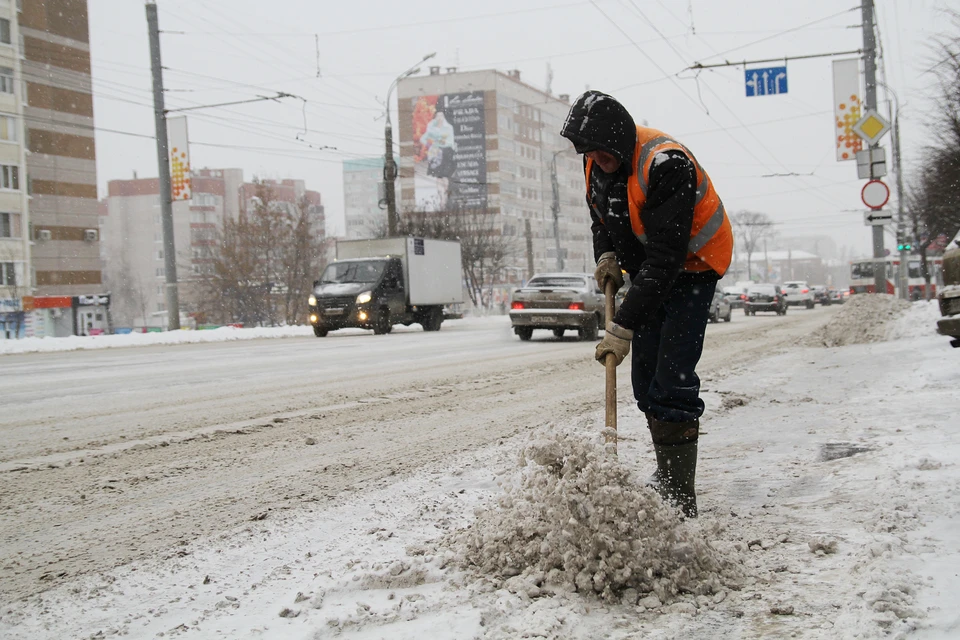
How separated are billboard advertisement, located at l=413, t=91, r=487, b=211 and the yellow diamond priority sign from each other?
7718 cm

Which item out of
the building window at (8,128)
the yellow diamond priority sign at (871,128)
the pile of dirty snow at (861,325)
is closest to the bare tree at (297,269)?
the building window at (8,128)

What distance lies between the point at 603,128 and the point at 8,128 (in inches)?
2270

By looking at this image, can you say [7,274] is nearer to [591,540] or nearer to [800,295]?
[800,295]

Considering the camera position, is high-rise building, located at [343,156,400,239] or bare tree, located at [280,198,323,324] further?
high-rise building, located at [343,156,400,239]

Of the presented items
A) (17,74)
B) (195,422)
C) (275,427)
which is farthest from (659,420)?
(17,74)

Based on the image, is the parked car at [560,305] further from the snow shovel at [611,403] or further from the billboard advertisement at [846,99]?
the snow shovel at [611,403]

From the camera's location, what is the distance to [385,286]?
75.8 ft

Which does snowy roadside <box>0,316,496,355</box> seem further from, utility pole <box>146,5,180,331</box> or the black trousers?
the black trousers

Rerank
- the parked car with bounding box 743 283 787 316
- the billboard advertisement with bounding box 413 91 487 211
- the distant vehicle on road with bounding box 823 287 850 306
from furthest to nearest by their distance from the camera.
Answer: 1. the billboard advertisement with bounding box 413 91 487 211
2. the distant vehicle on road with bounding box 823 287 850 306
3. the parked car with bounding box 743 283 787 316

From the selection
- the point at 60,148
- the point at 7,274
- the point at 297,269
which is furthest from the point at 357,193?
the point at 297,269

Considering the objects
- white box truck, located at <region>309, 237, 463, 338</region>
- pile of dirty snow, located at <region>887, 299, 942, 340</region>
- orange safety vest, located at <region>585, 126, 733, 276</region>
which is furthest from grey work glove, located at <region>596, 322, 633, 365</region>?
white box truck, located at <region>309, 237, 463, 338</region>

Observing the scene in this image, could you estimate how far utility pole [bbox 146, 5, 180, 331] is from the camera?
81.9 ft

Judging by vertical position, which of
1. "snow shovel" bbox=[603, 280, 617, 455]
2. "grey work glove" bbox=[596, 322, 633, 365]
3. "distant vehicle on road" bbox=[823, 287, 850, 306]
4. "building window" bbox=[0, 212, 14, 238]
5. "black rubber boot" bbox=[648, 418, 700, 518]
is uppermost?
"building window" bbox=[0, 212, 14, 238]

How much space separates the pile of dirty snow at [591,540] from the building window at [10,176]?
2250 inches
